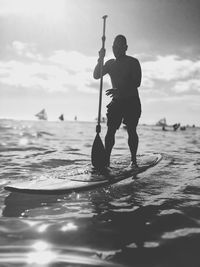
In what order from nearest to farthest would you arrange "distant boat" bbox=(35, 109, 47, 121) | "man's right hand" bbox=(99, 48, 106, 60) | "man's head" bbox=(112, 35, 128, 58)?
"man's head" bbox=(112, 35, 128, 58), "man's right hand" bbox=(99, 48, 106, 60), "distant boat" bbox=(35, 109, 47, 121)

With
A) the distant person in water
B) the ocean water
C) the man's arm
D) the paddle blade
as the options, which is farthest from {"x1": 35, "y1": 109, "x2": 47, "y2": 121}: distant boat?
the ocean water

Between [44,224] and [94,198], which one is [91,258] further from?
[94,198]

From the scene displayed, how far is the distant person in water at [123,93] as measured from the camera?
680 cm

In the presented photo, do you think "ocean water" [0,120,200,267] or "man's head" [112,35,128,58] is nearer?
"ocean water" [0,120,200,267]

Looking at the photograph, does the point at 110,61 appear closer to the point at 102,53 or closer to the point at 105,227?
the point at 102,53

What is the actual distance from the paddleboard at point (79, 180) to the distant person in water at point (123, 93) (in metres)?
0.44

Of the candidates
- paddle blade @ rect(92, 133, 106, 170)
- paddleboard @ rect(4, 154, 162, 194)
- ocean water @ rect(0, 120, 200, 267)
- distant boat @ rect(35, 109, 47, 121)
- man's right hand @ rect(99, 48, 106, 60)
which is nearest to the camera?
ocean water @ rect(0, 120, 200, 267)

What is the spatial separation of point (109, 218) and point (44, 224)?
2.64 ft

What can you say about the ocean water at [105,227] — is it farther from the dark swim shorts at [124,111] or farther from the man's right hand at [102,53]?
the man's right hand at [102,53]

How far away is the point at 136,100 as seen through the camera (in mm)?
6930

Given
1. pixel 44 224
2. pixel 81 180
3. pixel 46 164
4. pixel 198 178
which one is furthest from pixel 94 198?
pixel 46 164

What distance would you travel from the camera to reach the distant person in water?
6805 millimetres

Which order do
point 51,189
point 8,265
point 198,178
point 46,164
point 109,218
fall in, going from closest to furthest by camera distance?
point 8,265 < point 109,218 < point 51,189 < point 198,178 < point 46,164

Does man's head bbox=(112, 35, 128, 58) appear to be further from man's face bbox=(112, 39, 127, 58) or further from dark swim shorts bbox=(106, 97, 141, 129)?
dark swim shorts bbox=(106, 97, 141, 129)
